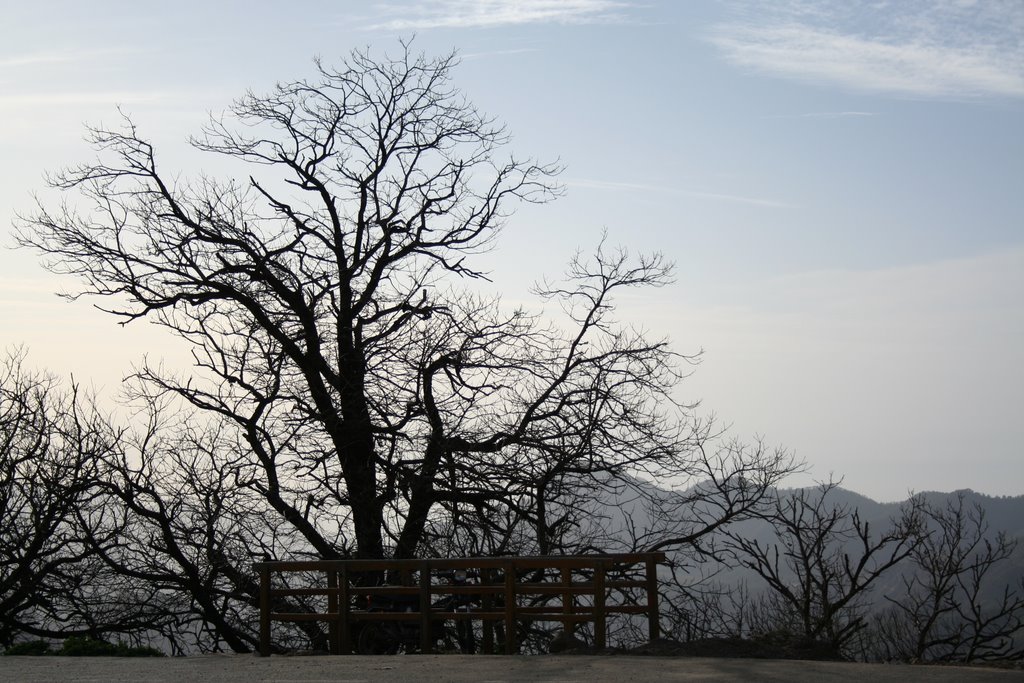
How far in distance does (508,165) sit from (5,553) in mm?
12010

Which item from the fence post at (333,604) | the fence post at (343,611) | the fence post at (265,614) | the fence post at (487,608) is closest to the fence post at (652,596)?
the fence post at (487,608)

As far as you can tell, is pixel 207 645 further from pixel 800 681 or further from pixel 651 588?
pixel 800 681

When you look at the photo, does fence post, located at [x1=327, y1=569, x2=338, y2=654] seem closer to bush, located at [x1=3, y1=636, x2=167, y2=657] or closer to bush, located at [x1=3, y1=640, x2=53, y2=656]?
bush, located at [x1=3, y1=636, x2=167, y2=657]

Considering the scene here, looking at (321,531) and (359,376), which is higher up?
(359,376)

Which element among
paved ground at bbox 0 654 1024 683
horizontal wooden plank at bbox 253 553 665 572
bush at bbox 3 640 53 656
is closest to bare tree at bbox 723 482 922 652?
horizontal wooden plank at bbox 253 553 665 572

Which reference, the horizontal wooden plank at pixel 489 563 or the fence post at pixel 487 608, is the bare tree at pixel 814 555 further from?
the horizontal wooden plank at pixel 489 563

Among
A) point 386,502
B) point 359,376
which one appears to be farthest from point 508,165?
point 386,502

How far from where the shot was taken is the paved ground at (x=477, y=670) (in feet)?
31.3

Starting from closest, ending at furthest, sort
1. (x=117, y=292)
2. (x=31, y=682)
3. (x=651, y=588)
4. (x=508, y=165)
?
(x=31, y=682), (x=651, y=588), (x=117, y=292), (x=508, y=165)

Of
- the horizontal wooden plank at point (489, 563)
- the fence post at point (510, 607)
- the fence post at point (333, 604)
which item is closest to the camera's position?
the horizontal wooden plank at point (489, 563)

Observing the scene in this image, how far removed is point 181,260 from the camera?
1938cm

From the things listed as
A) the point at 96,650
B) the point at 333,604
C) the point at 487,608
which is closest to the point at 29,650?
the point at 96,650

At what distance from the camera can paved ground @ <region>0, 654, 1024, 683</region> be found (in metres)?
9.55

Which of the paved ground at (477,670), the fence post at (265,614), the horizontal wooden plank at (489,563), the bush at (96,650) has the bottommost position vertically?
the paved ground at (477,670)
